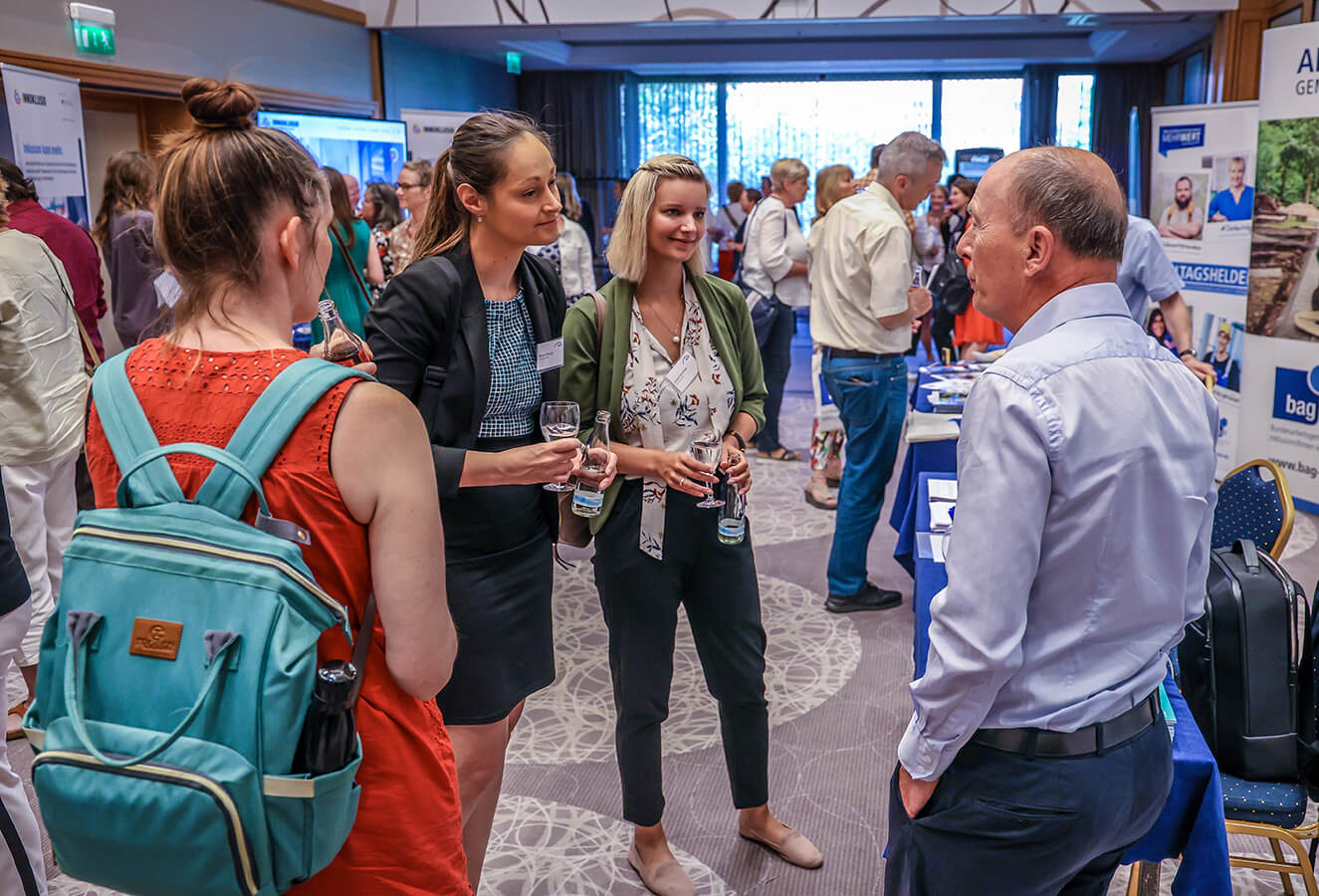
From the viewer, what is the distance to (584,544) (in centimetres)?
225

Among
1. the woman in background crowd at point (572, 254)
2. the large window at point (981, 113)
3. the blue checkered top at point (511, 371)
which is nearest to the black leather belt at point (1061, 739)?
the blue checkered top at point (511, 371)

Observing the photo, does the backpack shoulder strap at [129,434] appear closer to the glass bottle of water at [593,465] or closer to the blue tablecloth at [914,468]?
the glass bottle of water at [593,465]

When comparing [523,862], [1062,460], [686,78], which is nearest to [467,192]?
[1062,460]

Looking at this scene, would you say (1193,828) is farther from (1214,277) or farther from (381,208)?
(381,208)

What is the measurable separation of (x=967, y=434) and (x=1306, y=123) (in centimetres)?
486

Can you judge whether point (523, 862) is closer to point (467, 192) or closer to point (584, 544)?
point (584, 544)

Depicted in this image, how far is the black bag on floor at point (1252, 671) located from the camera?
192 cm

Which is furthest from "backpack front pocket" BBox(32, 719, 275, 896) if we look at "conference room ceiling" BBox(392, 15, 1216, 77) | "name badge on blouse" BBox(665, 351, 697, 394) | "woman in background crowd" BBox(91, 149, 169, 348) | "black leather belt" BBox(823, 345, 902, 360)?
"conference room ceiling" BBox(392, 15, 1216, 77)

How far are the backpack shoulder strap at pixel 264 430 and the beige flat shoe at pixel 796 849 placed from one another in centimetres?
182

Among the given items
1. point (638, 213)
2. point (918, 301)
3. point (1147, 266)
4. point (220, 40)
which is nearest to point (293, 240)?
point (638, 213)

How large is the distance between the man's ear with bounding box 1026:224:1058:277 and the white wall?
18.1 ft

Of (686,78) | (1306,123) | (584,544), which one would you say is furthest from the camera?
(686,78)

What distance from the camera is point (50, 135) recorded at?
18.0 ft

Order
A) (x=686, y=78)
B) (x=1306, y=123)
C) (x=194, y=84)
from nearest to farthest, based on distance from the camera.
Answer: (x=194, y=84) < (x=1306, y=123) < (x=686, y=78)
